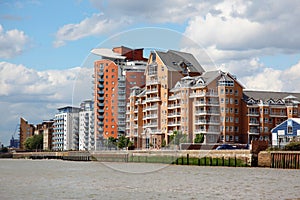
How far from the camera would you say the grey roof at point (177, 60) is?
15.2 m

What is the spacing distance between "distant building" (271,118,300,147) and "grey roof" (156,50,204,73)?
5973cm

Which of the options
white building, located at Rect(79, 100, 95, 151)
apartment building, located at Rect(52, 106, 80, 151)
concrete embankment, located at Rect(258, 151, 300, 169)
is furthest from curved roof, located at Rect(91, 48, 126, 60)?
concrete embankment, located at Rect(258, 151, 300, 169)

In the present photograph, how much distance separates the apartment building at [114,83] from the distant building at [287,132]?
59.8 m

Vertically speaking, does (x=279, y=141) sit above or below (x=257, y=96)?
below

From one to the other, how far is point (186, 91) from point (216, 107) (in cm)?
101

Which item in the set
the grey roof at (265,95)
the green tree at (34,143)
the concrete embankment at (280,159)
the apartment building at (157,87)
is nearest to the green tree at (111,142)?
the apartment building at (157,87)

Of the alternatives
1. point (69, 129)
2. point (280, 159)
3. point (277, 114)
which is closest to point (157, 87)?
point (69, 129)

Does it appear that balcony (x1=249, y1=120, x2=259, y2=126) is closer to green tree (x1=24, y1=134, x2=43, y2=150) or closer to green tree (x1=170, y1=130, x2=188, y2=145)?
green tree (x1=170, y1=130, x2=188, y2=145)

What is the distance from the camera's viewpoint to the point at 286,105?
96875 mm

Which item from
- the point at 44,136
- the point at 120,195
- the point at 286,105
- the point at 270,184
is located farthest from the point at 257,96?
the point at 44,136

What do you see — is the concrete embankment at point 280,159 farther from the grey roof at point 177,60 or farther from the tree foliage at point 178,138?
the grey roof at point 177,60

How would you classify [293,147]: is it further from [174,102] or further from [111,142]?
[111,142]

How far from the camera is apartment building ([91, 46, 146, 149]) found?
15891 millimetres

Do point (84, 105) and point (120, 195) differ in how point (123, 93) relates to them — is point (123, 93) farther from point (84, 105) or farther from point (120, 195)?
point (120, 195)
